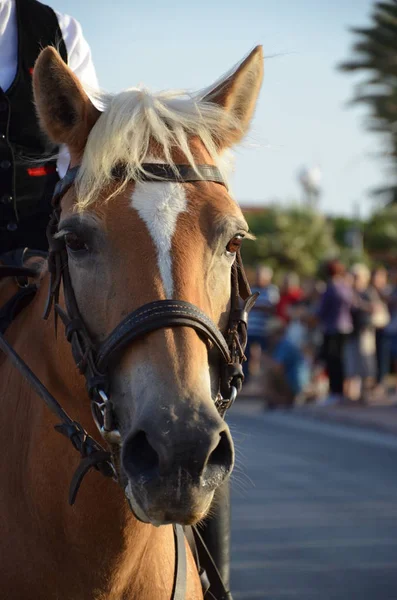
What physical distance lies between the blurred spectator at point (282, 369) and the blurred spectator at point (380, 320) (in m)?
1.17

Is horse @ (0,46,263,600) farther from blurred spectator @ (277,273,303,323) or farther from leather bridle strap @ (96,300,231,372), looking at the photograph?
blurred spectator @ (277,273,303,323)

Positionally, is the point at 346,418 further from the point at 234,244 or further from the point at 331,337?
the point at 234,244

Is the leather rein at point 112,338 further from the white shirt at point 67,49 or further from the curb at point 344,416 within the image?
the curb at point 344,416

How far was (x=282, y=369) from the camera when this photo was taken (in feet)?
58.7

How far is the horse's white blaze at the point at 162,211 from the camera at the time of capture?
3.09 meters

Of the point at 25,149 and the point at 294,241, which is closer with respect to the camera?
the point at 25,149

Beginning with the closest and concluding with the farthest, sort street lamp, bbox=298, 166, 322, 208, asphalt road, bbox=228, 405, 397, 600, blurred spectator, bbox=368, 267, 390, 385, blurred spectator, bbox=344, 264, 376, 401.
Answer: asphalt road, bbox=228, 405, 397, 600 → blurred spectator, bbox=344, 264, 376, 401 → blurred spectator, bbox=368, 267, 390, 385 → street lamp, bbox=298, 166, 322, 208

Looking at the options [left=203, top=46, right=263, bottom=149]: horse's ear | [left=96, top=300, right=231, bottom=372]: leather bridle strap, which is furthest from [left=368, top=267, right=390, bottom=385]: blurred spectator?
[left=96, top=300, right=231, bottom=372]: leather bridle strap

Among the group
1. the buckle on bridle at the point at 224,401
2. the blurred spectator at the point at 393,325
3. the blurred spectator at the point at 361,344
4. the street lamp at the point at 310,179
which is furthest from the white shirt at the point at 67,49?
the street lamp at the point at 310,179

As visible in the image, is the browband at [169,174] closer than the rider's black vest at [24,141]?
Yes

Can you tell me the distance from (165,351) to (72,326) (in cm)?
34

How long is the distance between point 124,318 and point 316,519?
6.33m

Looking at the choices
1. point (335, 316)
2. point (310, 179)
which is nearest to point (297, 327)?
point (335, 316)

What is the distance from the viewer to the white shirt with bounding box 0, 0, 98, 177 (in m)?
4.23
